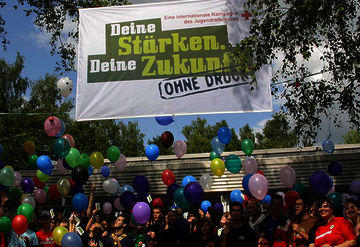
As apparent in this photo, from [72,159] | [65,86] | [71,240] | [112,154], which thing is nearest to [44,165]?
[72,159]

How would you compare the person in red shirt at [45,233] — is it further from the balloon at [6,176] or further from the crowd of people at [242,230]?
the balloon at [6,176]

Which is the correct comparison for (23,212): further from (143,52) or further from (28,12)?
(28,12)

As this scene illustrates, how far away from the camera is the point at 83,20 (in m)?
7.20

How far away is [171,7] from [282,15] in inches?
81.6

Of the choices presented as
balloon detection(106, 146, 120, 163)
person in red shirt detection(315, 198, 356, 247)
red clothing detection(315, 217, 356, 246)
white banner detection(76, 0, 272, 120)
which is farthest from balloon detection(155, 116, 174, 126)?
red clothing detection(315, 217, 356, 246)

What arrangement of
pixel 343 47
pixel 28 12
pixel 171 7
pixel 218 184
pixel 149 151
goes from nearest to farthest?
pixel 171 7, pixel 343 47, pixel 149 151, pixel 28 12, pixel 218 184

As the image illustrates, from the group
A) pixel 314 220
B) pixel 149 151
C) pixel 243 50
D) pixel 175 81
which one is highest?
pixel 243 50

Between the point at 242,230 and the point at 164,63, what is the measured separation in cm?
357

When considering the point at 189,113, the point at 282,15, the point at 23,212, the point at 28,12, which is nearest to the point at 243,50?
the point at 282,15

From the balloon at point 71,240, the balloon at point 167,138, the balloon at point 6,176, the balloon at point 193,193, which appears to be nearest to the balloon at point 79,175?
the balloon at point 6,176

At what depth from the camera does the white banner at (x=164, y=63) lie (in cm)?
668

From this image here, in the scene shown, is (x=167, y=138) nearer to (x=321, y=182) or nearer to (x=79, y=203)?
(x=79, y=203)

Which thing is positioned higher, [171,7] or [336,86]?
[171,7]

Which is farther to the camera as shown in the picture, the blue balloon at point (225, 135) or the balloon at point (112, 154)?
the balloon at point (112, 154)
